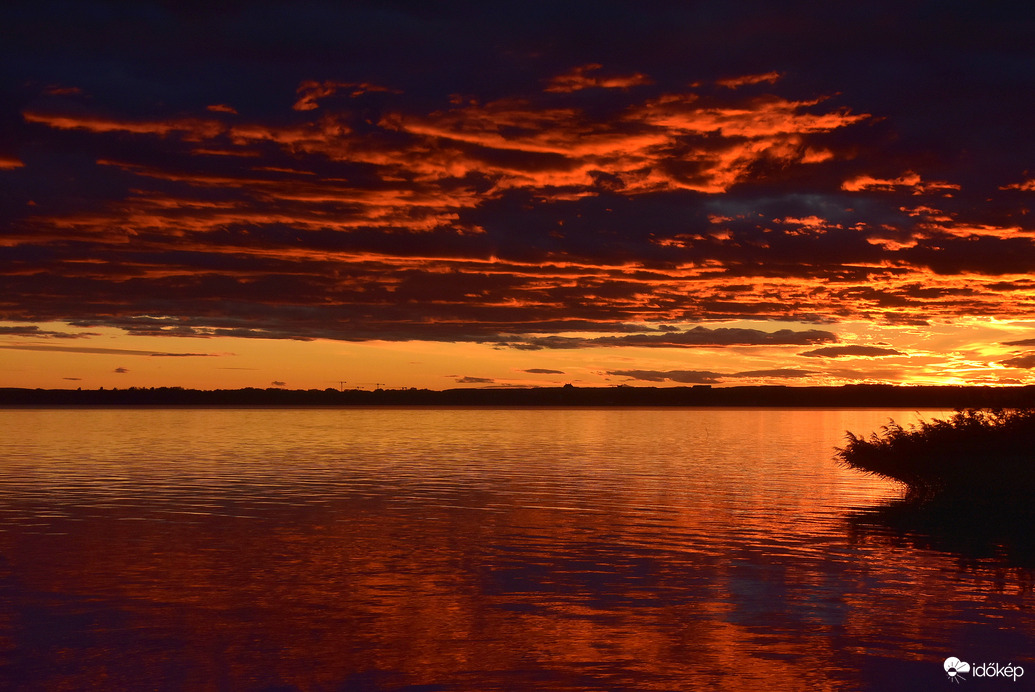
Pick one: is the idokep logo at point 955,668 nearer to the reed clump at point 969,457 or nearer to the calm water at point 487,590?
the calm water at point 487,590

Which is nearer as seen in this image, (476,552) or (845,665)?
(845,665)

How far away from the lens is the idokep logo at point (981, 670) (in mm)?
17781

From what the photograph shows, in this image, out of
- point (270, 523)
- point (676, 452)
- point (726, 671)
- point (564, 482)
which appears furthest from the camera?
point (676, 452)

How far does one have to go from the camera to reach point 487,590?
82.9ft

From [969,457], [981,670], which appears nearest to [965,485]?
[969,457]

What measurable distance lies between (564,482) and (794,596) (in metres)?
32.9

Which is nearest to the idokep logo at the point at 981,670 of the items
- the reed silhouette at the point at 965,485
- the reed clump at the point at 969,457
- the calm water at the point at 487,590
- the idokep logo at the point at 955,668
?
the idokep logo at the point at 955,668

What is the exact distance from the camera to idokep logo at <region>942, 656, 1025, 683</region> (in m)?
17.8

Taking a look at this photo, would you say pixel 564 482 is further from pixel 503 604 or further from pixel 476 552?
pixel 503 604

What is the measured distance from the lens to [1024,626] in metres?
21.5

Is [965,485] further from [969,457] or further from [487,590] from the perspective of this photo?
[487,590]

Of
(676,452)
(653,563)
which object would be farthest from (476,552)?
(676,452)

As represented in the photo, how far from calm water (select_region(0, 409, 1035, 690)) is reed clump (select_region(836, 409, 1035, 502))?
2.72 metres

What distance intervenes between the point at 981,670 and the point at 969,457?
27737mm
